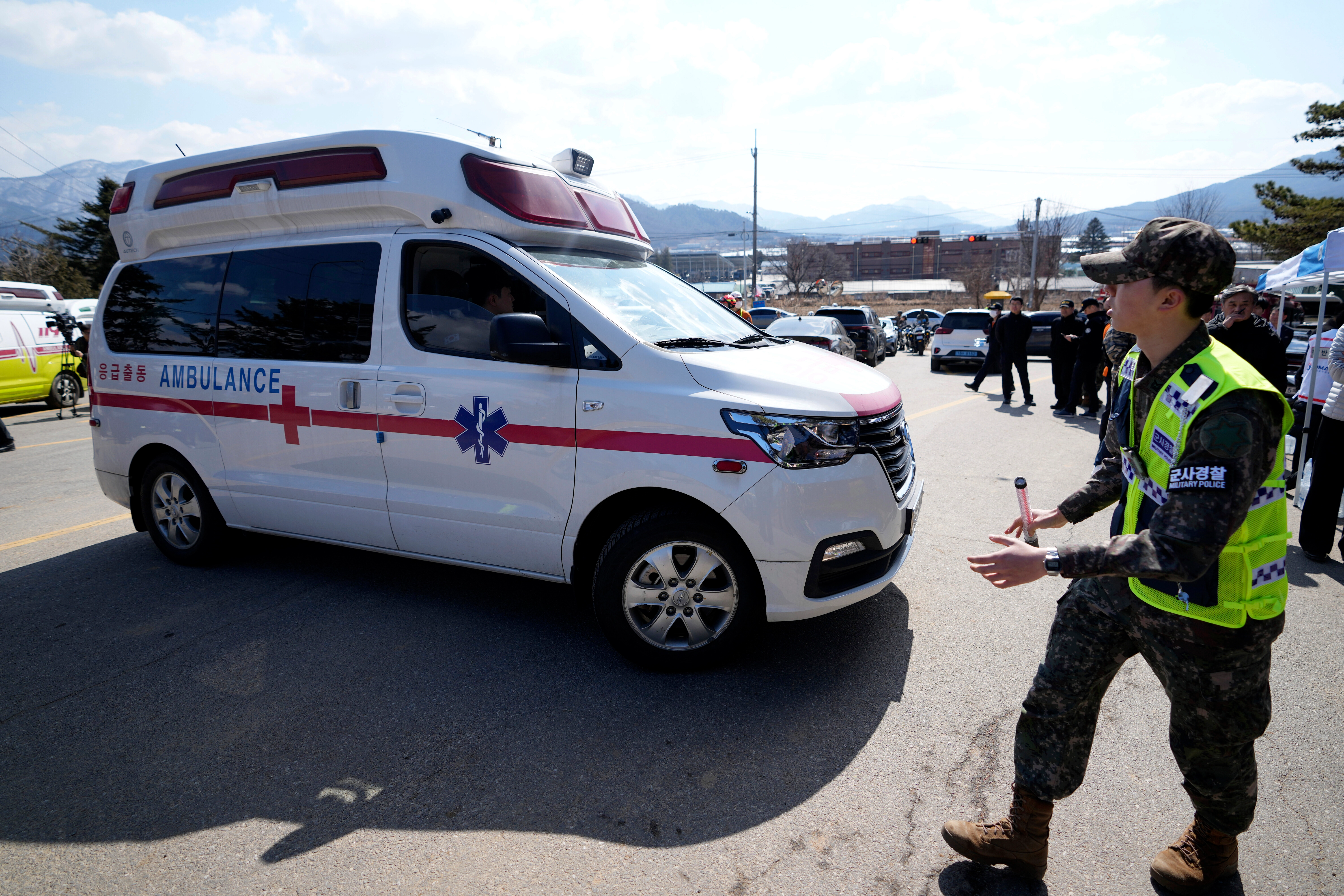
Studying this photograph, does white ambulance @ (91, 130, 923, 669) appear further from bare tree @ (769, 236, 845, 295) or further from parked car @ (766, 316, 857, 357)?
bare tree @ (769, 236, 845, 295)

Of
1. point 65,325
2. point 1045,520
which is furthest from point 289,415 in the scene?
point 65,325

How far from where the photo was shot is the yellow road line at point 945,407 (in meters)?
11.6

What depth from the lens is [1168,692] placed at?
2.05 m

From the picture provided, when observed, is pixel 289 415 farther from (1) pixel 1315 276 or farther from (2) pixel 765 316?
(2) pixel 765 316

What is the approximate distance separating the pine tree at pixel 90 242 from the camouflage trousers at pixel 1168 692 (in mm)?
52203

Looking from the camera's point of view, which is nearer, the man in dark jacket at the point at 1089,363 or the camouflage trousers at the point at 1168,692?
the camouflage trousers at the point at 1168,692

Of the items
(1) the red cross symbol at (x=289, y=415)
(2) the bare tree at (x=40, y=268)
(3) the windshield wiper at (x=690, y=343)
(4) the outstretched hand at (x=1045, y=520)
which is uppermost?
(2) the bare tree at (x=40, y=268)

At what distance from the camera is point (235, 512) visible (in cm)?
473

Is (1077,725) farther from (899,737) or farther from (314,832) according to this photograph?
(314,832)

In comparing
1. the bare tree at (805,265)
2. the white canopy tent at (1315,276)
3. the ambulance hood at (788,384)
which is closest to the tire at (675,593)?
the ambulance hood at (788,384)

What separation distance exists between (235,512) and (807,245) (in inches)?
3397

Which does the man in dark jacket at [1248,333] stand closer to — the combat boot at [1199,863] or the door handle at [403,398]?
the combat boot at [1199,863]

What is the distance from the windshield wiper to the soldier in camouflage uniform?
1.77 meters

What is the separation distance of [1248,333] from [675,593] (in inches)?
238
